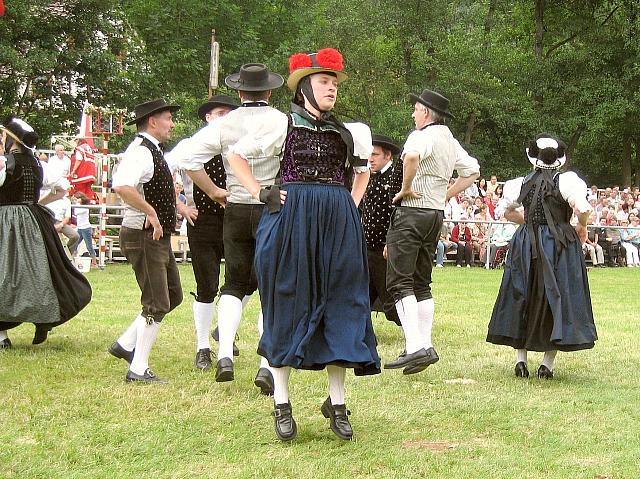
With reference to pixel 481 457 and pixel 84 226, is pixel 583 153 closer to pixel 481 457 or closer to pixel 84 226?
pixel 84 226

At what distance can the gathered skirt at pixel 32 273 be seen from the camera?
313 inches

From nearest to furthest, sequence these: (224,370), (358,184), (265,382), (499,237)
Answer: (358,184) → (265,382) → (224,370) → (499,237)

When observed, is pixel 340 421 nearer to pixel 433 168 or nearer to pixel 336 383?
pixel 336 383

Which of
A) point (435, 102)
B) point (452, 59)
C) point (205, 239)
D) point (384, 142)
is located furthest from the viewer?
point (452, 59)

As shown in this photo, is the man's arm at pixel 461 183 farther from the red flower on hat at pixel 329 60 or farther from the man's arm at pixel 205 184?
the red flower on hat at pixel 329 60

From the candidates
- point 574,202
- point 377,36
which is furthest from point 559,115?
point 574,202

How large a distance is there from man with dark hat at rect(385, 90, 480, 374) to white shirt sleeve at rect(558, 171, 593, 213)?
32.5 inches

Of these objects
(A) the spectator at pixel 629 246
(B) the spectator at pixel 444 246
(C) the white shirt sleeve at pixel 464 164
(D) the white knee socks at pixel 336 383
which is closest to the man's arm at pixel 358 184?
(D) the white knee socks at pixel 336 383

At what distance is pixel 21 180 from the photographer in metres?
8.11

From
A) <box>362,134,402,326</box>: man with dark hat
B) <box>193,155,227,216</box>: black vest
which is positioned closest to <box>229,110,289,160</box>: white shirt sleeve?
<box>193,155,227,216</box>: black vest

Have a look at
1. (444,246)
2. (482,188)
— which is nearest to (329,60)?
(444,246)

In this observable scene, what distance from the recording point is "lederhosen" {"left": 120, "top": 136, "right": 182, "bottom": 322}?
6957 mm

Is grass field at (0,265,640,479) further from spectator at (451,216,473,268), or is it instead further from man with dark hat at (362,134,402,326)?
spectator at (451,216,473,268)

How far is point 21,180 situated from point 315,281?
146 inches
